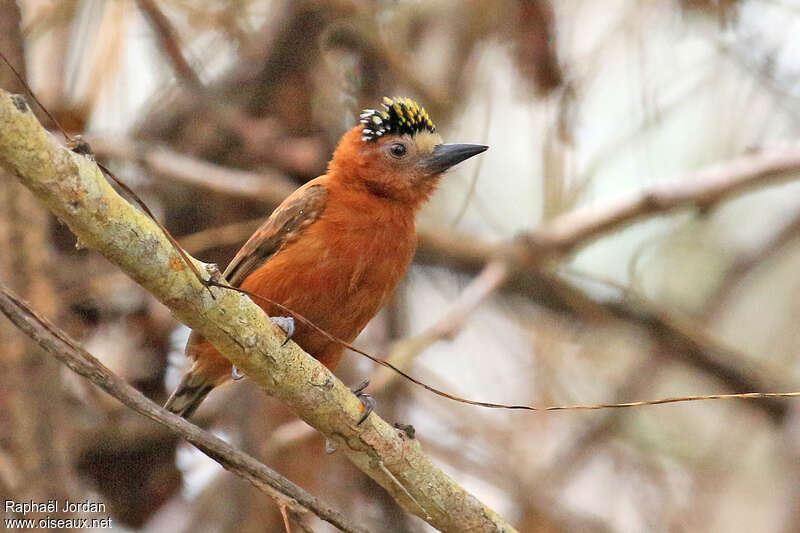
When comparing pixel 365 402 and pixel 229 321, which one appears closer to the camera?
pixel 229 321

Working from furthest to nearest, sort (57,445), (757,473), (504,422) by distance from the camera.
Result: 1. (757,473)
2. (504,422)
3. (57,445)

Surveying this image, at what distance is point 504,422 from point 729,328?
263 cm

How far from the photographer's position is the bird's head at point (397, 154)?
370 cm

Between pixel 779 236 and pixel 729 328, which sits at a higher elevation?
pixel 729 328

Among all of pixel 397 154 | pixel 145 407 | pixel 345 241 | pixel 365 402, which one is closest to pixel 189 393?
pixel 345 241

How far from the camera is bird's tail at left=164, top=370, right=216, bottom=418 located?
12.3ft

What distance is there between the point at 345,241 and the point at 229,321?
120cm

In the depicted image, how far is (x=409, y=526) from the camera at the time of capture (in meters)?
4.89

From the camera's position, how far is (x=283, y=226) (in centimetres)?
347

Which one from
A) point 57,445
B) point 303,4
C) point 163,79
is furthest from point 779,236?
point 57,445

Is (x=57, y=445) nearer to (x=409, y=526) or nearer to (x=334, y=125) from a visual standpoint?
(x=409, y=526)

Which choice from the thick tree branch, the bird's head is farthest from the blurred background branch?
the thick tree branch

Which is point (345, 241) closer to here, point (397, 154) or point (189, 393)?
A: point (397, 154)

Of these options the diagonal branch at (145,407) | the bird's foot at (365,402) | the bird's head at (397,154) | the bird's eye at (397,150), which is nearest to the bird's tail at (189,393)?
the bird's foot at (365,402)
